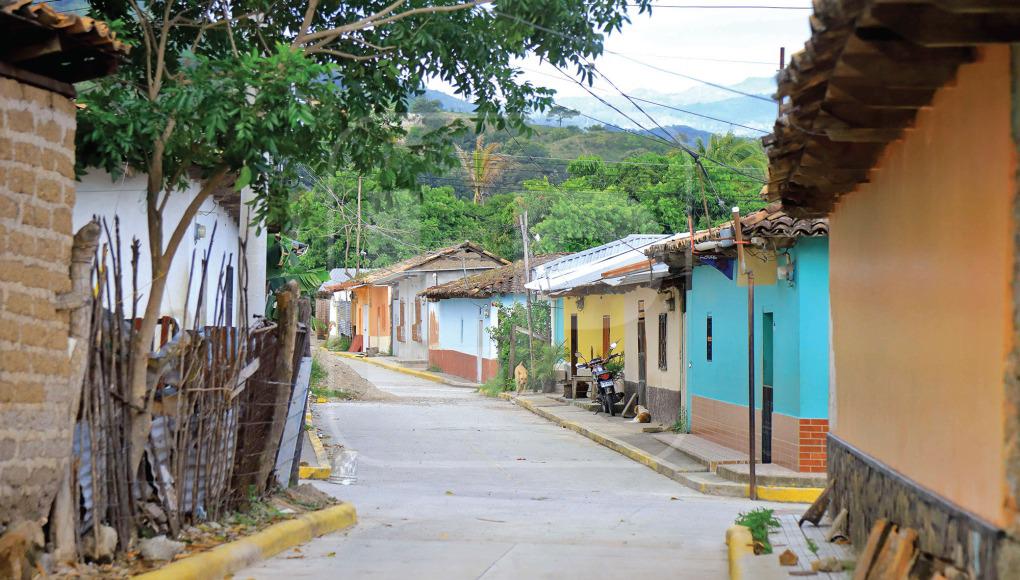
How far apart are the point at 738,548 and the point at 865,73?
4864 mm

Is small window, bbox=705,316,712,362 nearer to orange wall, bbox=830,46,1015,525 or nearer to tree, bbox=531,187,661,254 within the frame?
orange wall, bbox=830,46,1015,525

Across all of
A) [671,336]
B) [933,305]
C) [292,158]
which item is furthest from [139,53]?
[671,336]

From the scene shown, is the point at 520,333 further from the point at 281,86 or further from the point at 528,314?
the point at 281,86

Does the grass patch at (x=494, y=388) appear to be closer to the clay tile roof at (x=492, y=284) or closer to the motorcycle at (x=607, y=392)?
the clay tile roof at (x=492, y=284)

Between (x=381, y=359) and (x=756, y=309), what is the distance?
40.2 m

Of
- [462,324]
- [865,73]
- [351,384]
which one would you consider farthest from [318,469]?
[462,324]

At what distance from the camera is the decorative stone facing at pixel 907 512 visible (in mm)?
5246

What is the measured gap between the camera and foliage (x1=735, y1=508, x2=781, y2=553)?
9.26m

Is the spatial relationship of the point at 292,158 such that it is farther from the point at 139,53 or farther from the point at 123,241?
the point at 123,241

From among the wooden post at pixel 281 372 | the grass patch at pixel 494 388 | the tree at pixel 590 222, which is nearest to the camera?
the wooden post at pixel 281 372

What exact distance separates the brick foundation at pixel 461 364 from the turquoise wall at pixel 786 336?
18.9 metres

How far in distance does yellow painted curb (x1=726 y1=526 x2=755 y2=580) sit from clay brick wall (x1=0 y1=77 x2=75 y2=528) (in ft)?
15.4

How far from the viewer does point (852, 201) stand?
31.2 feet

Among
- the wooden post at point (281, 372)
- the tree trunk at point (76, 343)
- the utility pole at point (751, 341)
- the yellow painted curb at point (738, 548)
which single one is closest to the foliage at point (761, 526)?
the yellow painted curb at point (738, 548)
